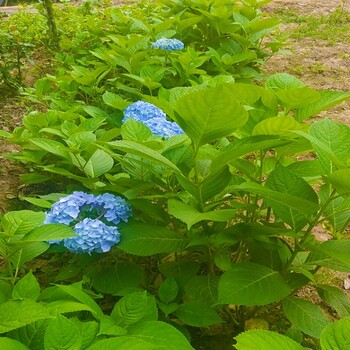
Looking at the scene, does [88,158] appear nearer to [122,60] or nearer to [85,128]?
[85,128]

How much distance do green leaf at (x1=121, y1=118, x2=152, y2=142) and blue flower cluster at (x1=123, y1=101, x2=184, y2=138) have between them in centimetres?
22

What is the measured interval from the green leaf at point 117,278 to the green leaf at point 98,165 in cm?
37

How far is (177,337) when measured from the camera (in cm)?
138

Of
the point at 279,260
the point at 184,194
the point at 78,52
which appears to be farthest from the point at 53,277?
the point at 78,52

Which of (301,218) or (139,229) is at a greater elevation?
(301,218)

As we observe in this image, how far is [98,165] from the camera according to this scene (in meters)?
2.12

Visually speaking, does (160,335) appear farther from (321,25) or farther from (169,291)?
(321,25)

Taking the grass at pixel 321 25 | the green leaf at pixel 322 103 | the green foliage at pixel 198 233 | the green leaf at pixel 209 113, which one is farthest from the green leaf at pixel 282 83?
the grass at pixel 321 25

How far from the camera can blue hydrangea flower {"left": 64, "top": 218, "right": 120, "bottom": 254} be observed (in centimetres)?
174

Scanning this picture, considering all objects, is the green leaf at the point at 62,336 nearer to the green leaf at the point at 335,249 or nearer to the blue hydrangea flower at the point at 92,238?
the blue hydrangea flower at the point at 92,238

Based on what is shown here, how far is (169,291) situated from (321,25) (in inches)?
224

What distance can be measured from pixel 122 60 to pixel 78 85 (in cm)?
31

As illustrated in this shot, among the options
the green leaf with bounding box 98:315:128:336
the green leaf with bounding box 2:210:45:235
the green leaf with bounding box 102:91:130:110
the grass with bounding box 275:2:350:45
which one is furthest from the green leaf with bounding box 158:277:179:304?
the grass with bounding box 275:2:350:45

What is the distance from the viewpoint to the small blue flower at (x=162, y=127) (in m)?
2.15
